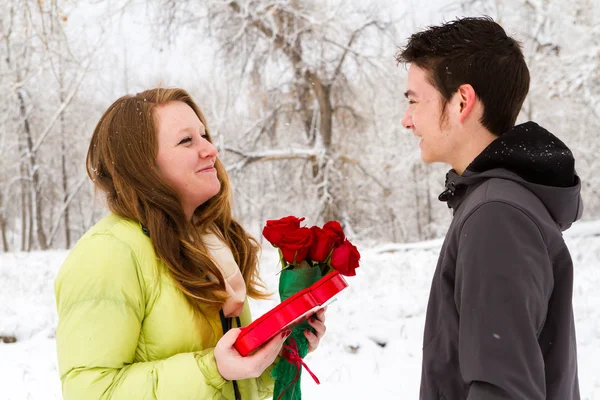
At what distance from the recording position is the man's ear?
1.74 metres

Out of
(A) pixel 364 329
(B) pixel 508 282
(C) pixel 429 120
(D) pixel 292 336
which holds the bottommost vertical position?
(A) pixel 364 329

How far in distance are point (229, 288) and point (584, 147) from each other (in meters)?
21.6

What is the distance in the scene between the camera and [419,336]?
20.1 feet

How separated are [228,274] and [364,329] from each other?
15.3 feet

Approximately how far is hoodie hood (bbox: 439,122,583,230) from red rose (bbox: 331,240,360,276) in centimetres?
49

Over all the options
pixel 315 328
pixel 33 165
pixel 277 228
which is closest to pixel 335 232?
pixel 277 228

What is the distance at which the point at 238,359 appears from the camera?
Answer: 163cm

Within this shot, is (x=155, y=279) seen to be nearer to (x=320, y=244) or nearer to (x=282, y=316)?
(x=282, y=316)

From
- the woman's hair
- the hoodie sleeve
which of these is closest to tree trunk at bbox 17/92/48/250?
the woman's hair

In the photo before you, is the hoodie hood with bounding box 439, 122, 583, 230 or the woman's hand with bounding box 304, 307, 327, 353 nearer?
the hoodie hood with bounding box 439, 122, 583, 230

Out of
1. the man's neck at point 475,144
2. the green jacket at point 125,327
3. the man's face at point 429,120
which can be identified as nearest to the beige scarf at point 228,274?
the green jacket at point 125,327

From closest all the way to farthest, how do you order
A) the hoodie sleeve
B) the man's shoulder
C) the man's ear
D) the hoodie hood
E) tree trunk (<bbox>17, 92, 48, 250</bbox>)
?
the hoodie sleeve → the man's shoulder → the hoodie hood → the man's ear → tree trunk (<bbox>17, 92, 48, 250</bbox>)

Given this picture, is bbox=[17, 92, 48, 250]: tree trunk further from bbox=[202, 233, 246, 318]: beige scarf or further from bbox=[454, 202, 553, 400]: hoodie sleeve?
bbox=[454, 202, 553, 400]: hoodie sleeve

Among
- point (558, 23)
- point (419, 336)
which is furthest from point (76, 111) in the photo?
point (419, 336)
